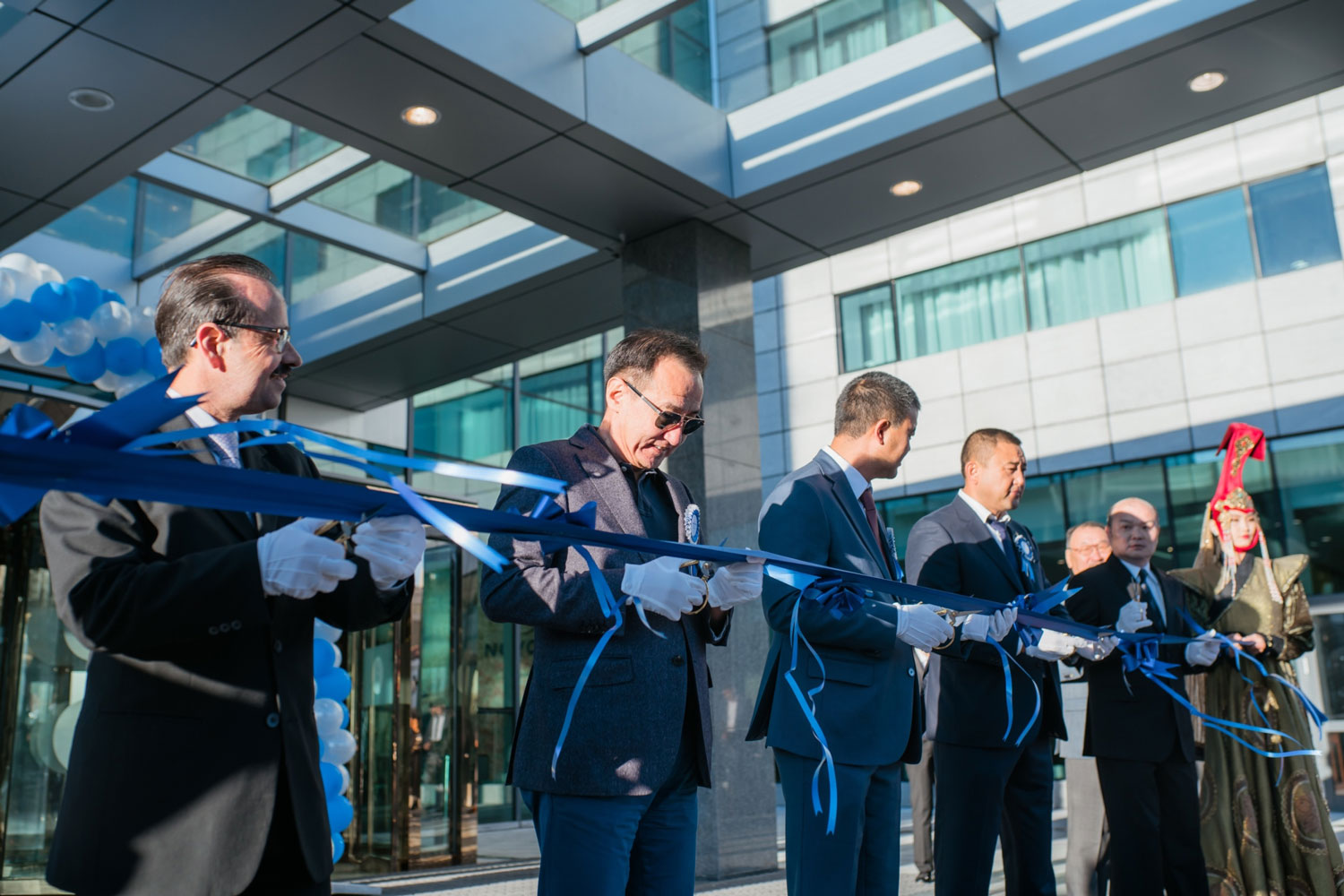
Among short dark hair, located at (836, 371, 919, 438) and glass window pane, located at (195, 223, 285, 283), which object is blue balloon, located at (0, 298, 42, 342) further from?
short dark hair, located at (836, 371, 919, 438)

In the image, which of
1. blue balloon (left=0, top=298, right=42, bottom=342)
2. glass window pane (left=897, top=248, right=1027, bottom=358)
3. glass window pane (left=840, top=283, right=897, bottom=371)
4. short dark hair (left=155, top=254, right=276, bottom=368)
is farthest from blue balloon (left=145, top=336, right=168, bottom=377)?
glass window pane (left=840, top=283, right=897, bottom=371)

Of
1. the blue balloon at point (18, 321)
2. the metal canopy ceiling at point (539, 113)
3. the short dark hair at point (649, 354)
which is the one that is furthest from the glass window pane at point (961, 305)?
the short dark hair at point (649, 354)

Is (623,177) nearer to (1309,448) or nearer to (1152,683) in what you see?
(1152,683)

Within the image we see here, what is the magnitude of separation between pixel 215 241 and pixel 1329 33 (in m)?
7.98

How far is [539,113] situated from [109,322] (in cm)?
268

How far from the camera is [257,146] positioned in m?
8.51

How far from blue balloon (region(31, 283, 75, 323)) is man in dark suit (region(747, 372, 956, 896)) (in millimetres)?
4332

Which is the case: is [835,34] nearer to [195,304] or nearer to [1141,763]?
[1141,763]

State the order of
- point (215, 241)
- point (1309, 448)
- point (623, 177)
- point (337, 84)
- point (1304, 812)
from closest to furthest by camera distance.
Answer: point (1304, 812) < point (337, 84) < point (623, 177) < point (215, 241) < point (1309, 448)

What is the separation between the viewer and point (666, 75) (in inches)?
301

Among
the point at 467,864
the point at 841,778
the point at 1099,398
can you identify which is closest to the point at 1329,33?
the point at 841,778

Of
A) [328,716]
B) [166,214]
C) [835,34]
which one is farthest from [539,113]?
[166,214]

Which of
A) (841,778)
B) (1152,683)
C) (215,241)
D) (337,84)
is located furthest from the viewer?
(215,241)

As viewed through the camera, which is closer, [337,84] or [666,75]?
[337,84]
